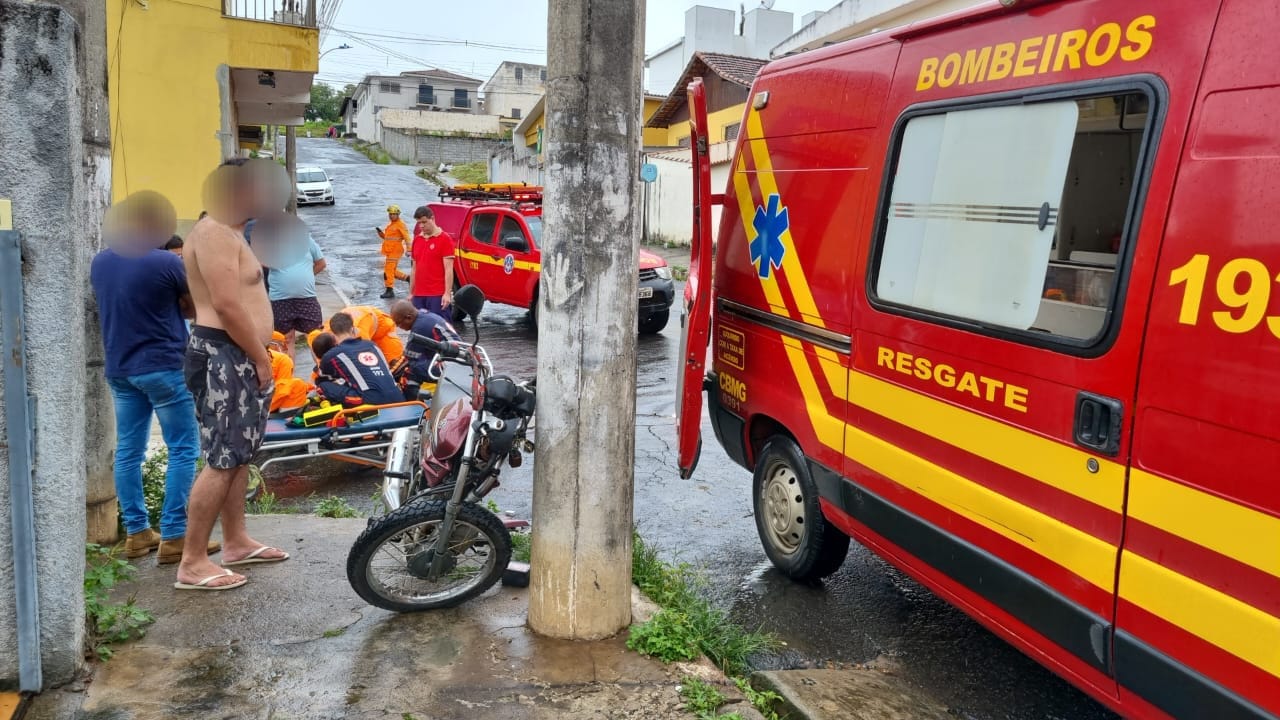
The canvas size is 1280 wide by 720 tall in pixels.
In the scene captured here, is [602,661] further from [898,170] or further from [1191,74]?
[1191,74]

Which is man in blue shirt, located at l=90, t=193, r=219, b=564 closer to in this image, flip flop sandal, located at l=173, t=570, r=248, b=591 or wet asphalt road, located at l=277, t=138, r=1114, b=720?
flip flop sandal, located at l=173, t=570, r=248, b=591

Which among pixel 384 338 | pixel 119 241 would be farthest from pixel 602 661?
pixel 384 338

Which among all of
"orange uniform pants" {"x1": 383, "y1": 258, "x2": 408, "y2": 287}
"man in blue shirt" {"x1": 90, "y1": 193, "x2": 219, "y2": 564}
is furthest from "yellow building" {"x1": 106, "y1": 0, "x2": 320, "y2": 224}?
"man in blue shirt" {"x1": 90, "y1": 193, "x2": 219, "y2": 564}

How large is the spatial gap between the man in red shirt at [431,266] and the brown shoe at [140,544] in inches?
286

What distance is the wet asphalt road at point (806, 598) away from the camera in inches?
146

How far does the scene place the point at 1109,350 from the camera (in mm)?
2670

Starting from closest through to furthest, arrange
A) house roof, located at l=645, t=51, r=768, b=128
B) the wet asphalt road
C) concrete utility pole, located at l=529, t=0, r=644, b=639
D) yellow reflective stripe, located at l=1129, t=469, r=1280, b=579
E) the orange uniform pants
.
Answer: yellow reflective stripe, located at l=1129, t=469, r=1280, b=579, concrete utility pole, located at l=529, t=0, r=644, b=639, the wet asphalt road, the orange uniform pants, house roof, located at l=645, t=51, r=768, b=128

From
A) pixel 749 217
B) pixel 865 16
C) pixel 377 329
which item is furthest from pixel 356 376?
pixel 865 16

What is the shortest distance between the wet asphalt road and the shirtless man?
6.34ft

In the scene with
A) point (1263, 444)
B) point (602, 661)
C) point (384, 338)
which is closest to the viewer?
point (1263, 444)

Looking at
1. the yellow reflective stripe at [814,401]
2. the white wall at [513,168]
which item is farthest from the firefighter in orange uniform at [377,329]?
the white wall at [513,168]

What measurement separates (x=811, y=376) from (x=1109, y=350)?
5.22 feet

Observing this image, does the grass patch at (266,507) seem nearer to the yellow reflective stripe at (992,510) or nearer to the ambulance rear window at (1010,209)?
the yellow reflective stripe at (992,510)

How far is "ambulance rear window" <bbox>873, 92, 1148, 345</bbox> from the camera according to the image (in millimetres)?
3047
